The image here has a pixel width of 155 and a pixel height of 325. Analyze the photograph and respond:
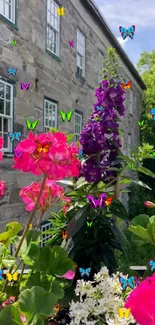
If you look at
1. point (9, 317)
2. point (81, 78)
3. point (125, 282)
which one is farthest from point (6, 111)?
point (9, 317)

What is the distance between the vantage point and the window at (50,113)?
8563 millimetres

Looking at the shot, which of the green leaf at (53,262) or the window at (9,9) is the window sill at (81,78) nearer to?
the window at (9,9)

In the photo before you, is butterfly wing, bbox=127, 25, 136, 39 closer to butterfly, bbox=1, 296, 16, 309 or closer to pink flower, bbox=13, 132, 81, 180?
pink flower, bbox=13, 132, 81, 180

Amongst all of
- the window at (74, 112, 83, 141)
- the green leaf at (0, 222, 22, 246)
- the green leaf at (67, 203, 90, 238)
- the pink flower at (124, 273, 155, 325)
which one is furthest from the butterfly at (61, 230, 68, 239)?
the window at (74, 112, 83, 141)

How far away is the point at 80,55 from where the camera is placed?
11.1m

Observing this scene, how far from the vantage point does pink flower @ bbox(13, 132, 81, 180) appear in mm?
1469

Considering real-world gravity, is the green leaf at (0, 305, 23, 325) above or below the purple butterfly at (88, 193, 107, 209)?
below

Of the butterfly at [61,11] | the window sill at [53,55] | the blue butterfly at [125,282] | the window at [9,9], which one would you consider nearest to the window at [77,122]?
the window sill at [53,55]

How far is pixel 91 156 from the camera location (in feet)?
6.89

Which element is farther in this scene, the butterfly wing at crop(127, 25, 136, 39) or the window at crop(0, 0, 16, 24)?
the window at crop(0, 0, 16, 24)

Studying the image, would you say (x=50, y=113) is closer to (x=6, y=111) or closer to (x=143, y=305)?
(x=6, y=111)

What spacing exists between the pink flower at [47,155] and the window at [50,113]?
704cm

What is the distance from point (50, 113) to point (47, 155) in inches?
296

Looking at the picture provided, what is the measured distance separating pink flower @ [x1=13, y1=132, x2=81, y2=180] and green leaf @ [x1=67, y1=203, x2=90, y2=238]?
0.55 meters
